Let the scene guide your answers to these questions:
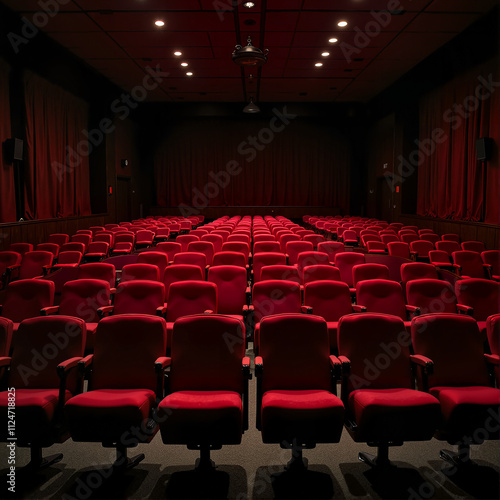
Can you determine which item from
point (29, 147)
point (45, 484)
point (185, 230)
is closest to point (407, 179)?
point (185, 230)

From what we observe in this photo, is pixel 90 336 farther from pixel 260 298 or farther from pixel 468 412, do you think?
pixel 468 412

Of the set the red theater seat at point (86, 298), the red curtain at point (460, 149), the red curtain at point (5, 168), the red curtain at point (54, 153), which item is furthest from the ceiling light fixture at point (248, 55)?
the red theater seat at point (86, 298)

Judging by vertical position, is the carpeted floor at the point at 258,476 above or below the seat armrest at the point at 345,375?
below

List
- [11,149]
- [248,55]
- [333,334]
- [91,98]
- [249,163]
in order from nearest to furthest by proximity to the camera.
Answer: [333,334] < [248,55] < [11,149] < [91,98] < [249,163]

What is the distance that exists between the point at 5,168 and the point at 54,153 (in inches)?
101

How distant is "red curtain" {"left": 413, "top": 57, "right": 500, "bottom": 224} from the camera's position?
925 centimetres

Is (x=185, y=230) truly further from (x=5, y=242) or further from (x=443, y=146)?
(x=443, y=146)

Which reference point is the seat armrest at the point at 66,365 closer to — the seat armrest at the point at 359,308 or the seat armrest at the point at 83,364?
the seat armrest at the point at 83,364

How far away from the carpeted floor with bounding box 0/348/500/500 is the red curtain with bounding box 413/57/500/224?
24.9 ft

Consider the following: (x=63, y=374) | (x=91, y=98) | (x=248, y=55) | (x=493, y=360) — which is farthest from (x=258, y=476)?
(x=91, y=98)

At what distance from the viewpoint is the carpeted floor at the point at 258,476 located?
2456mm

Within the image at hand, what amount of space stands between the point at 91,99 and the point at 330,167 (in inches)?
400

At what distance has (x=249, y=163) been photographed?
20.0 metres

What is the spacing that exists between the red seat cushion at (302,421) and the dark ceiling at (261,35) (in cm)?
757
